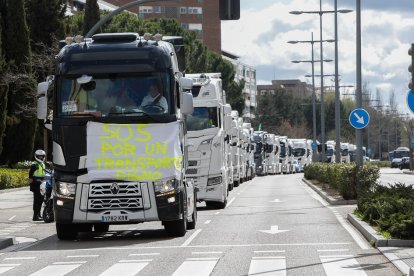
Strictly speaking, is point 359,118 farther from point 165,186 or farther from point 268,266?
point 268,266

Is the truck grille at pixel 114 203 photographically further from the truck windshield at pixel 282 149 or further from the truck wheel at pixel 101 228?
the truck windshield at pixel 282 149

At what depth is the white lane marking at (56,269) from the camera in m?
15.4

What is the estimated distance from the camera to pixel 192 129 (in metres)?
32.8

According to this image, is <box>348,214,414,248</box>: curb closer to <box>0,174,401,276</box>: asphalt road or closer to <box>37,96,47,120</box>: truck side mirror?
<box>0,174,401,276</box>: asphalt road

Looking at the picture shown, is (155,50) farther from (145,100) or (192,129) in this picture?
(192,129)

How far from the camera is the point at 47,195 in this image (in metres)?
28.4

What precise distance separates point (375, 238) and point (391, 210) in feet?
7.53

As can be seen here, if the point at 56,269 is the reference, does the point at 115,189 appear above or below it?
above

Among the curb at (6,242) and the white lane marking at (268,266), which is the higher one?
the white lane marking at (268,266)

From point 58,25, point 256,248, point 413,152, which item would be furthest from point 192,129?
point 413,152

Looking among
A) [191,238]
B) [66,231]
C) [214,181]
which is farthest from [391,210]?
[214,181]

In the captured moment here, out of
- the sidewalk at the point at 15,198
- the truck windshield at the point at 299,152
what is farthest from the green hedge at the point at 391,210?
the truck windshield at the point at 299,152

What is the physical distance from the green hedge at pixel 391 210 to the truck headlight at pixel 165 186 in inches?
148

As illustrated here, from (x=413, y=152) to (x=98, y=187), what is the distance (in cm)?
8003
